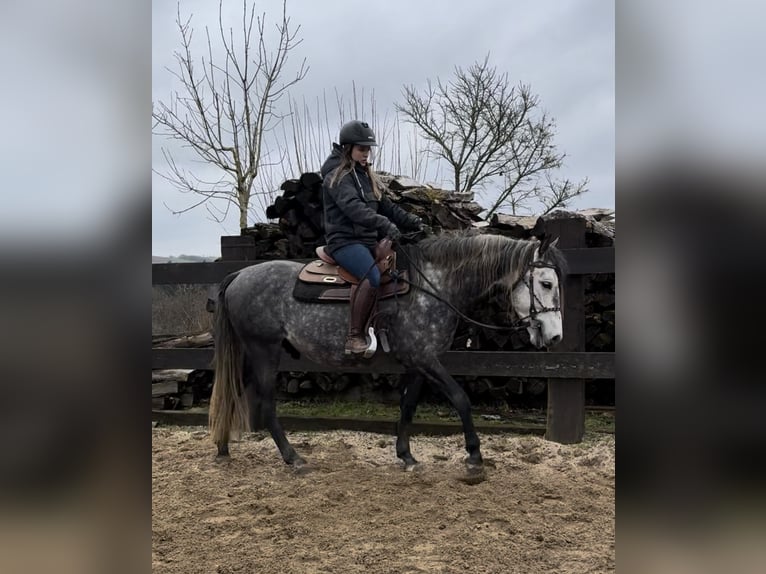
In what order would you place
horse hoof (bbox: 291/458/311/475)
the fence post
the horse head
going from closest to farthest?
the horse head < horse hoof (bbox: 291/458/311/475) < the fence post

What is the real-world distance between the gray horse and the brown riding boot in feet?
0.52

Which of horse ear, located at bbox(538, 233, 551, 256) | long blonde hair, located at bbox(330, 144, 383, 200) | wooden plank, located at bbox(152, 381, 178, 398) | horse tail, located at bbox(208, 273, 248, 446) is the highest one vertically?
long blonde hair, located at bbox(330, 144, 383, 200)

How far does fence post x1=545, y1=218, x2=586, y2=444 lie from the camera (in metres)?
4.12

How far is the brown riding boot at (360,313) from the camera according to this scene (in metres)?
3.44

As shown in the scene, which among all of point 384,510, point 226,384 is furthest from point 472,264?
point 226,384

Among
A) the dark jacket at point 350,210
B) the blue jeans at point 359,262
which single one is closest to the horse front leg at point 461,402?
the blue jeans at point 359,262

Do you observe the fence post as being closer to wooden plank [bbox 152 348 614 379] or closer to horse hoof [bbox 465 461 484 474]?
wooden plank [bbox 152 348 614 379]

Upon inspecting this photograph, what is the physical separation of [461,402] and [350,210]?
1.44m

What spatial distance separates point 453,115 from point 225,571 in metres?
9.33

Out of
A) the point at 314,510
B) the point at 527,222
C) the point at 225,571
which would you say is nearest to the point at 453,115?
the point at 527,222

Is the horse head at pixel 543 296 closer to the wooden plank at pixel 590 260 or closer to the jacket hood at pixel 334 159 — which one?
the wooden plank at pixel 590 260

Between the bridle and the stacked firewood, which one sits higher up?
the stacked firewood

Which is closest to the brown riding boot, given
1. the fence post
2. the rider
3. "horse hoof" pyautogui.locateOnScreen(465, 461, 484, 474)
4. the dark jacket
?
the rider

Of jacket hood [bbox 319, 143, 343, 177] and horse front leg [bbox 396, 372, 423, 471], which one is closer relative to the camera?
jacket hood [bbox 319, 143, 343, 177]
